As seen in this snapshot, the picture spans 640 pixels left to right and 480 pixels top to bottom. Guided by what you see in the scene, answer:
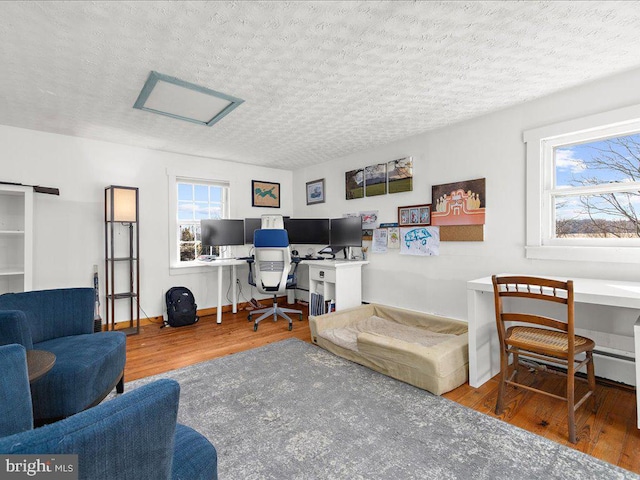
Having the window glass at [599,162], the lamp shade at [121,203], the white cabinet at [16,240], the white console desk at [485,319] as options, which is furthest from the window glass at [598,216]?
the white cabinet at [16,240]

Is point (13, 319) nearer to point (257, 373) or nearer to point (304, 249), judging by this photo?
point (257, 373)

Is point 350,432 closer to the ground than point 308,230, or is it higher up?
closer to the ground

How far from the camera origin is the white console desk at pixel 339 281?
389 cm

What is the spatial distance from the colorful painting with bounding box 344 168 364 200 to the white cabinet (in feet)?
11.6

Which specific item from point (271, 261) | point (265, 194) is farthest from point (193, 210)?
point (271, 261)

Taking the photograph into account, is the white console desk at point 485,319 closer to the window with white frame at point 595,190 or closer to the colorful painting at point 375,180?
the window with white frame at point 595,190

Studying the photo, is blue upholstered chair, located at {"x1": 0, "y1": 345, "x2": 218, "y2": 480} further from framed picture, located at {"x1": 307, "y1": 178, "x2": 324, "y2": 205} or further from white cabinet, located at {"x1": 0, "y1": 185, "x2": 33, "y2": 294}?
framed picture, located at {"x1": 307, "y1": 178, "x2": 324, "y2": 205}

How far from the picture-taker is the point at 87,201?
370 centimetres

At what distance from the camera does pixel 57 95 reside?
2.55 metres

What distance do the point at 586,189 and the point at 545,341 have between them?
141 cm

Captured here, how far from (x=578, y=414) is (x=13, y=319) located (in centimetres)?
332

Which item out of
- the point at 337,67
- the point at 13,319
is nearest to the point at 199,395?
the point at 13,319

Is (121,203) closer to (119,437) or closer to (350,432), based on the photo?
(350,432)

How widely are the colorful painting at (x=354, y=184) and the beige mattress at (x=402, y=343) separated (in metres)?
1.53
